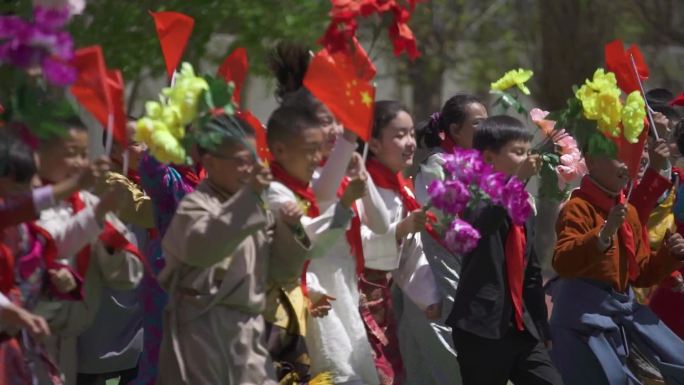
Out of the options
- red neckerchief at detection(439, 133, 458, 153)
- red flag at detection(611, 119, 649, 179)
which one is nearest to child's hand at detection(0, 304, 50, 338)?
red flag at detection(611, 119, 649, 179)

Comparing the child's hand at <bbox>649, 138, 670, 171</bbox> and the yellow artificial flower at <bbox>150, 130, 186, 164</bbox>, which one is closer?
the yellow artificial flower at <bbox>150, 130, 186, 164</bbox>

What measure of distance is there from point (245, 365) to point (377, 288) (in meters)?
1.49

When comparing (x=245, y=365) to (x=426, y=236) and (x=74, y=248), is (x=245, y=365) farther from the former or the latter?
(x=426, y=236)

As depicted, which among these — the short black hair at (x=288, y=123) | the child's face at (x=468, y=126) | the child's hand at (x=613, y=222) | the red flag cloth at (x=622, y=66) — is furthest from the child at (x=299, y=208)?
the child's face at (x=468, y=126)

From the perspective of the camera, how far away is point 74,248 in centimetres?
609

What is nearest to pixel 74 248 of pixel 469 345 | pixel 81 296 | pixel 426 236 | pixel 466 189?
pixel 81 296

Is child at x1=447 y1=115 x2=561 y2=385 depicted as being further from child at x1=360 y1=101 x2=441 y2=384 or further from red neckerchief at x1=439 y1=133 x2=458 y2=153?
red neckerchief at x1=439 y1=133 x2=458 y2=153

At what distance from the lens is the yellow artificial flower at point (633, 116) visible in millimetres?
7684

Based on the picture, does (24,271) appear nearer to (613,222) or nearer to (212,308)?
(212,308)

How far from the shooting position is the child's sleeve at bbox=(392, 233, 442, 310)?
7770 millimetres

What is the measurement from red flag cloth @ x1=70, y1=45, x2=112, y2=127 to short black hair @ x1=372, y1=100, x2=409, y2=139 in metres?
1.95

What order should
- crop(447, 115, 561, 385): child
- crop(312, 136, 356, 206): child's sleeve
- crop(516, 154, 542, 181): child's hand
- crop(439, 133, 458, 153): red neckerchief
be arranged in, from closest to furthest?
crop(312, 136, 356, 206): child's sleeve, crop(447, 115, 561, 385): child, crop(516, 154, 542, 181): child's hand, crop(439, 133, 458, 153): red neckerchief

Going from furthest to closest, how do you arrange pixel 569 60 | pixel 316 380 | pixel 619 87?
pixel 569 60 < pixel 619 87 < pixel 316 380

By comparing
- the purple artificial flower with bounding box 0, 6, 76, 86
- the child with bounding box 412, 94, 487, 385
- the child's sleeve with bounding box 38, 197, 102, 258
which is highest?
the purple artificial flower with bounding box 0, 6, 76, 86
